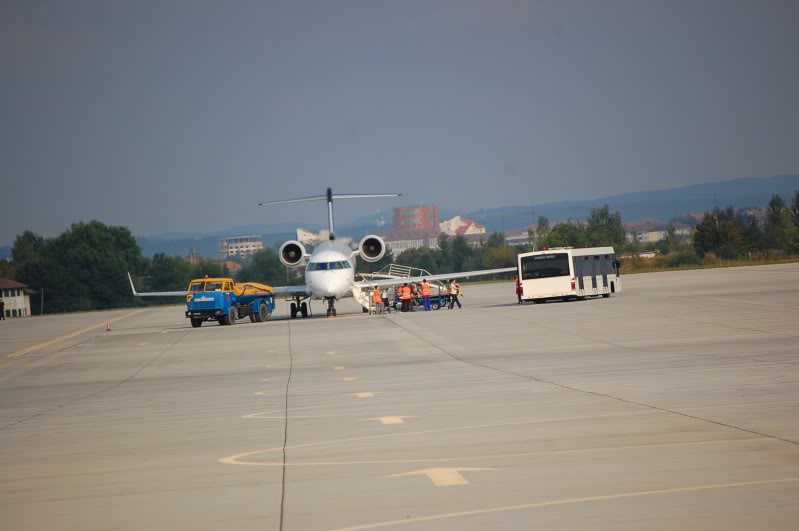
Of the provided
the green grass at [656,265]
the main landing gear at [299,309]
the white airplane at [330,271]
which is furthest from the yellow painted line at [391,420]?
the green grass at [656,265]

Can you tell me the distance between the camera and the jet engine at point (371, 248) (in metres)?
61.6

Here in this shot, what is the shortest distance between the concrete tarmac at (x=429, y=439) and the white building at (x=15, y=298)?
370ft

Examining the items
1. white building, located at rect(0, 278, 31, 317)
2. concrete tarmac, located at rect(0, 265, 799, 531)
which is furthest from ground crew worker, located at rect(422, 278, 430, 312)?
white building, located at rect(0, 278, 31, 317)

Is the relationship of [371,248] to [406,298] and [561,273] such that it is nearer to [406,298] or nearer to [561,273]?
[406,298]

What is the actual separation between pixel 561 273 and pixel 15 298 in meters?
103

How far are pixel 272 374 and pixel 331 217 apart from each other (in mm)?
49993

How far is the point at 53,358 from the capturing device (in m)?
38.5

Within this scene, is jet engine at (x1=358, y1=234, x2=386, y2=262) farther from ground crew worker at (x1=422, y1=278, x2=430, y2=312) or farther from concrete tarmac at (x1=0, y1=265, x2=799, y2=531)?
concrete tarmac at (x1=0, y1=265, x2=799, y2=531)

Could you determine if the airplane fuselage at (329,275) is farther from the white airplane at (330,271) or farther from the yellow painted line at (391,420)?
the yellow painted line at (391,420)

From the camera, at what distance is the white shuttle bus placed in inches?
2058

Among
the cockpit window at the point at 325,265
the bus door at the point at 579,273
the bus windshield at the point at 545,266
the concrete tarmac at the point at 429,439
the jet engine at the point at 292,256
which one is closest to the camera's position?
the concrete tarmac at the point at 429,439

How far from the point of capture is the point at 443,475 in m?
10.1

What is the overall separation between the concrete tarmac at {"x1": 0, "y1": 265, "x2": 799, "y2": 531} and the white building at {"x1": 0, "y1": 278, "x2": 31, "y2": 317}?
113 m

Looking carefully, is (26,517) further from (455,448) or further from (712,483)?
(712,483)
